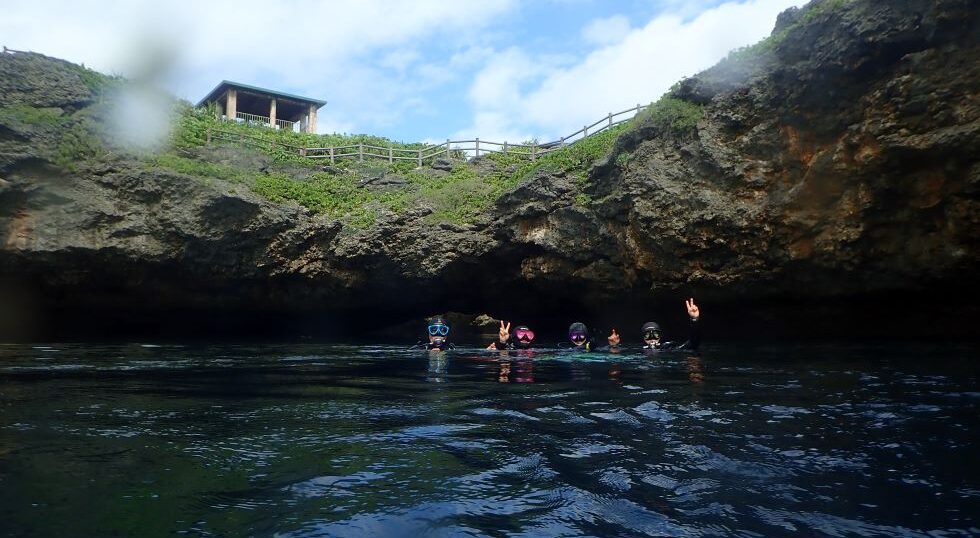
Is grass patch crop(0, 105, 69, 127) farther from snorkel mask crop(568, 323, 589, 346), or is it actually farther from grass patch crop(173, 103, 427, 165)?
snorkel mask crop(568, 323, 589, 346)

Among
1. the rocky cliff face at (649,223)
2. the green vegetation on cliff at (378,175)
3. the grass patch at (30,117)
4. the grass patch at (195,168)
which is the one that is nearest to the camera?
the rocky cliff face at (649,223)

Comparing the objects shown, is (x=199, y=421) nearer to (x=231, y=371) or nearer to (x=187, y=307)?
(x=231, y=371)

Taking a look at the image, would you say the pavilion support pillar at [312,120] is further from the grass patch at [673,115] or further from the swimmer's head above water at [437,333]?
the swimmer's head above water at [437,333]

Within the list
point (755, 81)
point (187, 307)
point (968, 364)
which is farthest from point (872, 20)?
point (187, 307)

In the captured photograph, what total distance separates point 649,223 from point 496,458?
525 inches

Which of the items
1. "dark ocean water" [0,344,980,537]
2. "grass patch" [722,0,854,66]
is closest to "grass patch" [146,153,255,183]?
"dark ocean water" [0,344,980,537]

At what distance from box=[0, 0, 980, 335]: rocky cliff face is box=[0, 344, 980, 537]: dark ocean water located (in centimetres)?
614

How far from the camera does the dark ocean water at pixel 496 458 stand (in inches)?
117

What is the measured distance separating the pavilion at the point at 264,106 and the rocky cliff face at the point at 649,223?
12.8 meters

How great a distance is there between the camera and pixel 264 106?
3628cm

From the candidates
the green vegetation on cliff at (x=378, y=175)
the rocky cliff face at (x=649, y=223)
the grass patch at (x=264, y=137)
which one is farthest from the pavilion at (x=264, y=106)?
the rocky cliff face at (x=649, y=223)

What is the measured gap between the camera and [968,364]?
959 cm

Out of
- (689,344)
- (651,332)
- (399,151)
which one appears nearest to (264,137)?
(399,151)

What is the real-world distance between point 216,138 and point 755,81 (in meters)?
18.7
